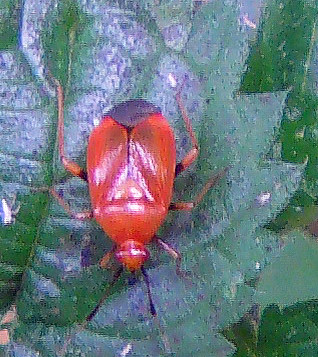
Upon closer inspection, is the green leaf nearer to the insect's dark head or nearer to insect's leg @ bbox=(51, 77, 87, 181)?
the insect's dark head

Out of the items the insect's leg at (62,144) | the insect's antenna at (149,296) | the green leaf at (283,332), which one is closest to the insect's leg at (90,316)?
the insect's antenna at (149,296)

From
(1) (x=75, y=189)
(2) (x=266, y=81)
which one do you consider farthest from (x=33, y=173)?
(2) (x=266, y=81)

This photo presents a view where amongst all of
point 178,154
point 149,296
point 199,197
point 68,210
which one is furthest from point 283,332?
point 68,210

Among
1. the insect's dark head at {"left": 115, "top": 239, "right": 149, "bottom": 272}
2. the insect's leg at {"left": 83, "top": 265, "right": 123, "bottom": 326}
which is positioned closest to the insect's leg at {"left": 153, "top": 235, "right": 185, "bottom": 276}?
the insect's dark head at {"left": 115, "top": 239, "right": 149, "bottom": 272}

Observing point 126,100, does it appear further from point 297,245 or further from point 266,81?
point 297,245

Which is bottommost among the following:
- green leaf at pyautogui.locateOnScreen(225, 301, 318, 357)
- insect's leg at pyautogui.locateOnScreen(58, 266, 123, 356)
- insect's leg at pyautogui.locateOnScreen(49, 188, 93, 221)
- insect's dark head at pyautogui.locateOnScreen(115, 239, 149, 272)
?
green leaf at pyautogui.locateOnScreen(225, 301, 318, 357)

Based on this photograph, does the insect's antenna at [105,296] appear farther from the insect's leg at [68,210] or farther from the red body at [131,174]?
the insect's leg at [68,210]

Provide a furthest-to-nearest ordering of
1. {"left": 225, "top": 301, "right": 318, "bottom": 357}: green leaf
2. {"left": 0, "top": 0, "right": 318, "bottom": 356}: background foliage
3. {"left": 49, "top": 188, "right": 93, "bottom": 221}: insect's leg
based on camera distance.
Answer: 1. {"left": 225, "top": 301, "right": 318, "bottom": 357}: green leaf
2. {"left": 49, "top": 188, "right": 93, "bottom": 221}: insect's leg
3. {"left": 0, "top": 0, "right": 318, "bottom": 356}: background foliage
